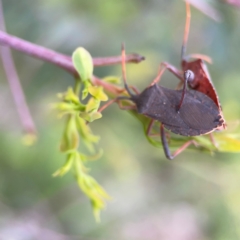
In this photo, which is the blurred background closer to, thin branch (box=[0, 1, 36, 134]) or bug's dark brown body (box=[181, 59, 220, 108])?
thin branch (box=[0, 1, 36, 134])

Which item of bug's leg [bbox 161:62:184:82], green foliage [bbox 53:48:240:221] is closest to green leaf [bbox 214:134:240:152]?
green foliage [bbox 53:48:240:221]

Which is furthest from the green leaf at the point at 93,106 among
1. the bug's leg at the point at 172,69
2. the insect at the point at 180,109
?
the bug's leg at the point at 172,69

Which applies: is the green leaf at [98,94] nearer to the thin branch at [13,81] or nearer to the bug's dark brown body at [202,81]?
the bug's dark brown body at [202,81]

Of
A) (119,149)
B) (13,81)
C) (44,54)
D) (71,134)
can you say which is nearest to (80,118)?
(71,134)

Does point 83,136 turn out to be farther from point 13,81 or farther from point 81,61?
point 13,81

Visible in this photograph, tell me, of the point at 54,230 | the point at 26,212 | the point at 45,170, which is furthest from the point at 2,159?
the point at 54,230
